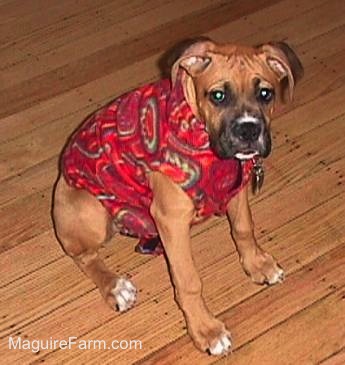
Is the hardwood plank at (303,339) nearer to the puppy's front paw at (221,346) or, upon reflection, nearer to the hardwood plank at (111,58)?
the puppy's front paw at (221,346)

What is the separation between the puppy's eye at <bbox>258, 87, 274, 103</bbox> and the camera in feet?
7.92

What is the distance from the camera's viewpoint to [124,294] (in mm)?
2836

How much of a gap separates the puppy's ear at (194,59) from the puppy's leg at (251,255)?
58 cm

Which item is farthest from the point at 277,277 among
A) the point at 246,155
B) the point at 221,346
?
the point at 246,155

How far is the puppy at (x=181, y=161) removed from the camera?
2.39m

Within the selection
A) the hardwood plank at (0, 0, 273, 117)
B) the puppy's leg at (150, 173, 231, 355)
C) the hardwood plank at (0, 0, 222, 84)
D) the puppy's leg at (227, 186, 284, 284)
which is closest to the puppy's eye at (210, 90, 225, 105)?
the puppy's leg at (150, 173, 231, 355)

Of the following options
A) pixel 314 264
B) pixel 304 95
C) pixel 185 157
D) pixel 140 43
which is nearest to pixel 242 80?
pixel 185 157

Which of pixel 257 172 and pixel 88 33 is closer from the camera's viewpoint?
pixel 257 172

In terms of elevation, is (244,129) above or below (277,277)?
above

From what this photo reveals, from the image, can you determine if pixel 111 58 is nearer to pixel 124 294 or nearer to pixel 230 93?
pixel 124 294

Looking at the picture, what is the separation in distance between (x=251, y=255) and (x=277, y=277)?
117mm

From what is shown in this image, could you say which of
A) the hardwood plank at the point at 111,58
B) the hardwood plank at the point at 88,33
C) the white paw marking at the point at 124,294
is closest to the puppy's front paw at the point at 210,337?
the white paw marking at the point at 124,294

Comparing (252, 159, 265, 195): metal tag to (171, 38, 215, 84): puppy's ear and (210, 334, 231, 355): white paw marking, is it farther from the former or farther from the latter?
(210, 334, 231, 355): white paw marking

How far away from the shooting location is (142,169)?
8.36 ft
